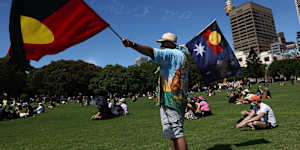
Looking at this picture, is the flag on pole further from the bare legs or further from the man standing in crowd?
the bare legs

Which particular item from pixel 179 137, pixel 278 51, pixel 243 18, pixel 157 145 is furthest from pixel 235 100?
pixel 243 18

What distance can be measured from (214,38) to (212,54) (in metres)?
0.76

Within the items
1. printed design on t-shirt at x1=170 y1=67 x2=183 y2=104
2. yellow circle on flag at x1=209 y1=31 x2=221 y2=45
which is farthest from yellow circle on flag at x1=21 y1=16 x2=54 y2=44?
yellow circle on flag at x1=209 y1=31 x2=221 y2=45

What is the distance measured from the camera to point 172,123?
3.97 m

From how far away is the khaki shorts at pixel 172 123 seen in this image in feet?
12.9

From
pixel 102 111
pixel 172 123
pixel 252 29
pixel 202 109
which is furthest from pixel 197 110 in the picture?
pixel 252 29

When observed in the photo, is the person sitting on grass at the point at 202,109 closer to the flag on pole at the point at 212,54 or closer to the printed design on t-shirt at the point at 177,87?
the flag on pole at the point at 212,54

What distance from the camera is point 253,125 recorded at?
802cm

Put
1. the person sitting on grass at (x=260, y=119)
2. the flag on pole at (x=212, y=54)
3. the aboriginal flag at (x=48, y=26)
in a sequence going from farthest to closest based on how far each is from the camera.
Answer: the flag on pole at (x=212, y=54) < the person sitting on grass at (x=260, y=119) < the aboriginal flag at (x=48, y=26)

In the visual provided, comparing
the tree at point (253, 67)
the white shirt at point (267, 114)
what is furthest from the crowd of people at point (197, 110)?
the tree at point (253, 67)

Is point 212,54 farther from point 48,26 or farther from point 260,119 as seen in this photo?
point 48,26

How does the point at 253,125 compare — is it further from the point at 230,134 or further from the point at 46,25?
the point at 46,25

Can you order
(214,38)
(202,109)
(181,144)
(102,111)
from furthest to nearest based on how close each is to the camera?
1. (102,111)
2. (202,109)
3. (214,38)
4. (181,144)

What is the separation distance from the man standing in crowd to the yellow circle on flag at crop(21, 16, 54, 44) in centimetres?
246
